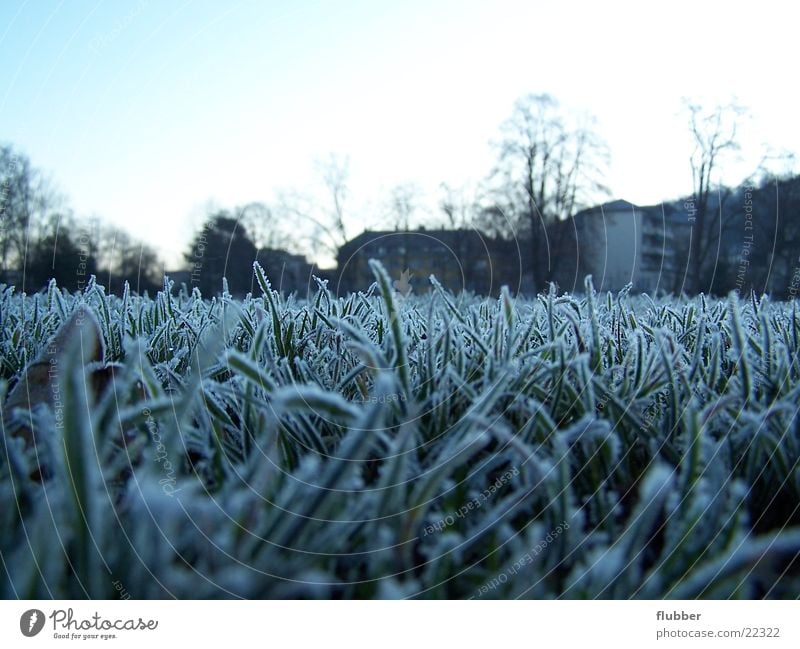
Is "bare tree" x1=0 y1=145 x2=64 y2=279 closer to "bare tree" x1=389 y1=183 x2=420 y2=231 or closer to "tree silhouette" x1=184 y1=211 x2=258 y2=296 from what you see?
"tree silhouette" x1=184 y1=211 x2=258 y2=296

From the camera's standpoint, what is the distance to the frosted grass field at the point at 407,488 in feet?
1.62

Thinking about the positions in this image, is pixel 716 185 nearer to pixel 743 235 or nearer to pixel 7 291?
pixel 743 235

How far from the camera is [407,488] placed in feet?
1.91

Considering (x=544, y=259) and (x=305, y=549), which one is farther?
(x=544, y=259)

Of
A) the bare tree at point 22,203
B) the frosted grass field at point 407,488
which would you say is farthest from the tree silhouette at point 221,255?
the frosted grass field at point 407,488

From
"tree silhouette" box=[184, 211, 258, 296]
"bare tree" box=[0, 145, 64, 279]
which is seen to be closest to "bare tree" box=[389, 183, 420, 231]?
"tree silhouette" box=[184, 211, 258, 296]

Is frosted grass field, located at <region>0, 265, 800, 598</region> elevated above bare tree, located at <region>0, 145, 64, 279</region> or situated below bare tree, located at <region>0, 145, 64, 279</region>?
below

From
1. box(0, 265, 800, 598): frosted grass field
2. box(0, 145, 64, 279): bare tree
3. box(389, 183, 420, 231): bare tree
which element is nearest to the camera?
box(0, 265, 800, 598): frosted grass field

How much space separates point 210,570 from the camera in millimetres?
497

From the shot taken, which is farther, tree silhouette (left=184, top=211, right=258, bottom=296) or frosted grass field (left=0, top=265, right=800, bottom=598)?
tree silhouette (left=184, top=211, right=258, bottom=296)

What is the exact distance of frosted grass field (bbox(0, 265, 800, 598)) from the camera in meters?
0.49
